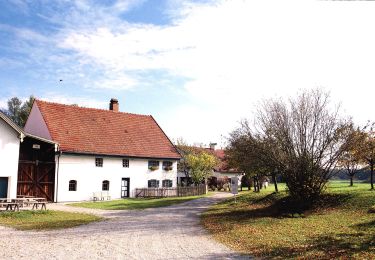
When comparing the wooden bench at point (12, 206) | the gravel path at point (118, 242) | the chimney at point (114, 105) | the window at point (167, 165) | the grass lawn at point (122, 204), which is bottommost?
the gravel path at point (118, 242)

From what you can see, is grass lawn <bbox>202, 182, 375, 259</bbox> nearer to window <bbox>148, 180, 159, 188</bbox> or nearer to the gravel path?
the gravel path

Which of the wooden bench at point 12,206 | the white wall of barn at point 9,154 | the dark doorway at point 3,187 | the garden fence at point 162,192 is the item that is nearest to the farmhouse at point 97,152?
the garden fence at point 162,192

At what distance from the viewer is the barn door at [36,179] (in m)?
31.5

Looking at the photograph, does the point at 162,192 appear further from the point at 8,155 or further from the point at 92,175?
the point at 8,155

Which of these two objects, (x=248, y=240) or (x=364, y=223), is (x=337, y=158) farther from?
(x=248, y=240)

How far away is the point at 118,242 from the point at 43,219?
8867 mm

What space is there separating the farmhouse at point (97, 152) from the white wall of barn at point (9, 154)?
126 inches

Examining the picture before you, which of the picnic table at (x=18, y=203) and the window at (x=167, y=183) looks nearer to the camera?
the picnic table at (x=18, y=203)

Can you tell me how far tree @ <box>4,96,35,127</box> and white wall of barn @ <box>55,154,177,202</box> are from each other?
25.0 meters

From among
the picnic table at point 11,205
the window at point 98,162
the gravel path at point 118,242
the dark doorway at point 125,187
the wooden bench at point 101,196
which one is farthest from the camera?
the dark doorway at point 125,187

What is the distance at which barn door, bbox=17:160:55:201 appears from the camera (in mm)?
31531

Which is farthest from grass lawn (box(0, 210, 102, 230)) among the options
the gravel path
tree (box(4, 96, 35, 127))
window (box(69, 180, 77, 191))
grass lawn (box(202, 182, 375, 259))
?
tree (box(4, 96, 35, 127))

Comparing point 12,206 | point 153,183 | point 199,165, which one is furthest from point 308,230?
point 199,165

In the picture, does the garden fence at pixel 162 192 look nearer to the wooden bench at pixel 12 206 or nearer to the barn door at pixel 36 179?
the barn door at pixel 36 179
